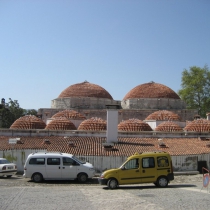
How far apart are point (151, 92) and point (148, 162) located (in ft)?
82.9

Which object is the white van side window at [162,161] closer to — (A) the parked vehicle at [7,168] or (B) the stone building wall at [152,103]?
(A) the parked vehicle at [7,168]

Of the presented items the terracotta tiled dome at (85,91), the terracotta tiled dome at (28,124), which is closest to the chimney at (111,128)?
the terracotta tiled dome at (28,124)

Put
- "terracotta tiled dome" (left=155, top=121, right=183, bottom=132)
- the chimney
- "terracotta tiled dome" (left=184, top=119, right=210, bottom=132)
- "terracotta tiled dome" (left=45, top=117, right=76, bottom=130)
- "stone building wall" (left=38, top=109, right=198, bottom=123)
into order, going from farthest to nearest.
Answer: "stone building wall" (left=38, top=109, right=198, bottom=123)
"terracotta tiled dome" (left=184, top=119, right=210, bottom=132)
"terracotta tiled dome" (left=155, top=121, right=183, bottom=132)
"terracotta tiled dome" (left=45, top=117, right=76, bottom=130)
the chimney

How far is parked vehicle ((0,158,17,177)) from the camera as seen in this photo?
46.9 ft

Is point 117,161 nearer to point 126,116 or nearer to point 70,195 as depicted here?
point 70,195

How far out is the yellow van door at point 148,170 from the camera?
1191 centimetres

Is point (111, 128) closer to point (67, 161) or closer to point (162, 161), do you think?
point (67, 161)

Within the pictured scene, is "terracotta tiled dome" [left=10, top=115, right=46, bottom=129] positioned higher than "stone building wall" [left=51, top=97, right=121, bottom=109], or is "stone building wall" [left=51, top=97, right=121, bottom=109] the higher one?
"stone building wall" [left=51, top=97, right=121, bottom=109]

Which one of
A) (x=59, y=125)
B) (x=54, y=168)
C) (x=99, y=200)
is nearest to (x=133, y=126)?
(x=59, y=125)

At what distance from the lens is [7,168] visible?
47.3 feet

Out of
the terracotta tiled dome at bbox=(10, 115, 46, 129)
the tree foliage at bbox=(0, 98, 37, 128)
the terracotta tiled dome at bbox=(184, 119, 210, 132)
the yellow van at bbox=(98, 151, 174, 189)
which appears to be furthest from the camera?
the tree foliage at bbox=(0, 98, 37, 128)

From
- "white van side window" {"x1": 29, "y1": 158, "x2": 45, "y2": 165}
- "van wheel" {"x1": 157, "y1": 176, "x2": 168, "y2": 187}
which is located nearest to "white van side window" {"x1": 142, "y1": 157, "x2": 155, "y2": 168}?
"van wheel" {"x1": 157, "y1": 176, "x2": 168, "y2": 187}

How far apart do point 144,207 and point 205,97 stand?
41186 mm

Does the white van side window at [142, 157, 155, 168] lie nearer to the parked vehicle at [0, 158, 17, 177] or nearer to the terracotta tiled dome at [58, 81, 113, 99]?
the parked vehicle at [0, 158, 17, 177]
